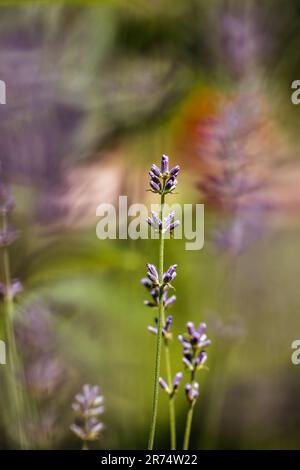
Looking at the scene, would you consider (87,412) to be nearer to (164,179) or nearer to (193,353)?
(193,353)

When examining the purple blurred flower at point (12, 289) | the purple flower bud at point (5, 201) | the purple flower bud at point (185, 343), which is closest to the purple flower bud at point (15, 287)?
the purple blurred flower at point (12, 289)

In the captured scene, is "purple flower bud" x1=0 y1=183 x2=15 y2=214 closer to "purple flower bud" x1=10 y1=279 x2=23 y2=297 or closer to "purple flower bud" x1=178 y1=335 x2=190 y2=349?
"purple flower bud" x1=10 y1=279 x2=23 y2=297

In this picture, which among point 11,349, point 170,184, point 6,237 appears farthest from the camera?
point 11,349

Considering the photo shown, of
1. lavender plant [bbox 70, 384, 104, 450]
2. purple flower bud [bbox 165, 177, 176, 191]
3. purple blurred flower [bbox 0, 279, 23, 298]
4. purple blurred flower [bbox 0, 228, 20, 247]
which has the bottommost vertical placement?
lavender plant [bbox 70, 384, 104, 450]

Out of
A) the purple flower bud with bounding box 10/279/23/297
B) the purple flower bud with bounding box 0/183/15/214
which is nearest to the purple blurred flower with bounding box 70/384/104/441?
the purple flower bud with bounding box 10/279/23/297

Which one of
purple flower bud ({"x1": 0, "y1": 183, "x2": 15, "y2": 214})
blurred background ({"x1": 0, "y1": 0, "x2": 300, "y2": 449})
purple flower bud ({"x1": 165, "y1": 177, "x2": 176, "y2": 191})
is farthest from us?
blurred background ({"x1": 0, "y1": 0, "x2": 300, "y2": 449})

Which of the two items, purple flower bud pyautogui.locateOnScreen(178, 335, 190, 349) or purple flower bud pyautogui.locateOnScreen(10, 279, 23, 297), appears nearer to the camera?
purple flower bud pyautogui.locateOnScreen(178, 335, 190, 349)

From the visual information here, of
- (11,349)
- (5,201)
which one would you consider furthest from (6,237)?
(11,349)

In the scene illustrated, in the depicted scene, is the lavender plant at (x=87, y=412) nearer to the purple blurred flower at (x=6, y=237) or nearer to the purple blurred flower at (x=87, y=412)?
the purple blurred flower at (x=87, y=412)
